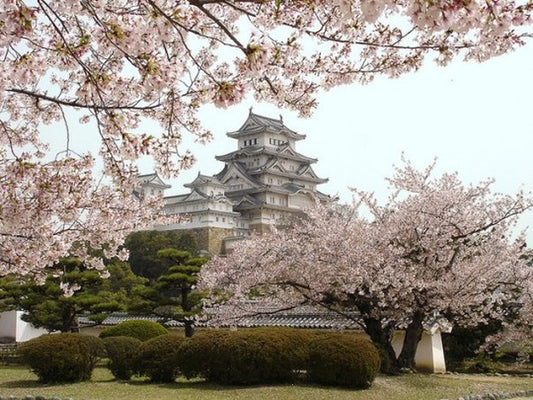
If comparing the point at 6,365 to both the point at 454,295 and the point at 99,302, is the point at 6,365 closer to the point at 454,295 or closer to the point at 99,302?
the point at 99,302

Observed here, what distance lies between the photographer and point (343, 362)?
899 cm

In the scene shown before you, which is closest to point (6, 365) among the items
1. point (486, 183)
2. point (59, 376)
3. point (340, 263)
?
point (59, 376)

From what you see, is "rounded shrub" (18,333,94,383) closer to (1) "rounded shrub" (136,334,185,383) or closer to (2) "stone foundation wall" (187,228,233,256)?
(1) "rounded shrub" (136,334,185,383)

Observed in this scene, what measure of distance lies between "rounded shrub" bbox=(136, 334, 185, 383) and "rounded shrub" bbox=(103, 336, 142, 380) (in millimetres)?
265

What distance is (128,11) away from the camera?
3.73 m

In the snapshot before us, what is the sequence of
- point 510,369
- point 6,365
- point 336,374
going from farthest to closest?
point 6,365 < point 510,369 < point 336,374

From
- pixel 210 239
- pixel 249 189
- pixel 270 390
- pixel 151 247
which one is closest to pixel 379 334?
pixel 270 390

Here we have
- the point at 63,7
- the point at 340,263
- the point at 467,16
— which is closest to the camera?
the point at 467,16

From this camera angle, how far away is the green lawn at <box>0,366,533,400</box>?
832cm

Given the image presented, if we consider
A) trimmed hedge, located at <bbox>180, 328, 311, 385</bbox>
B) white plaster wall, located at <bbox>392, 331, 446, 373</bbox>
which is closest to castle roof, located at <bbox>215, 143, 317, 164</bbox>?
white plaster wall, located at <bbox>392, 331, 446, 373</bbox>

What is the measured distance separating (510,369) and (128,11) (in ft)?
44.5

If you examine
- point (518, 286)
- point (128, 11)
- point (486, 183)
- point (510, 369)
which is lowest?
point (510, 369)

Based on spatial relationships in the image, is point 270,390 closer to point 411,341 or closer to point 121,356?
point 121,356

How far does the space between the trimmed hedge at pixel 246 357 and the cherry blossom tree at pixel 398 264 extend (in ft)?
6.35
